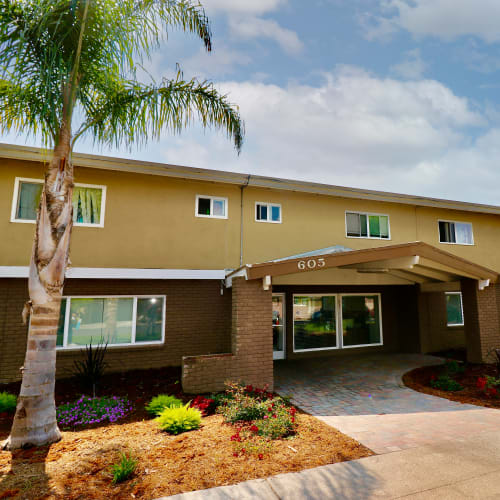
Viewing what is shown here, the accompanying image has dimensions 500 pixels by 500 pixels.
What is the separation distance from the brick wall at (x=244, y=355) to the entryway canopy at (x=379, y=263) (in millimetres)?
438

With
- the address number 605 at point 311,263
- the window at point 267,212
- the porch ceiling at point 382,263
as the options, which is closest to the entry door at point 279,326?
the window at point 267,212

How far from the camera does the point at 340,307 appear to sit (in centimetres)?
1325

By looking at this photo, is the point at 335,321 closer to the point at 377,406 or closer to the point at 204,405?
the point at 377,406

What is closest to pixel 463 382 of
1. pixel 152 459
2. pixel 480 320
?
pixel 480 320

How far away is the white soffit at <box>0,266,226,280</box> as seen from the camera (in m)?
8.41

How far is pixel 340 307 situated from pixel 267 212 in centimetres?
519

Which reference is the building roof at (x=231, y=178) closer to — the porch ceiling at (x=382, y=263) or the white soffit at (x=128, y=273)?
the white soffit at (x=128, y=273)

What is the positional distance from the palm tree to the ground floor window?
8470mm

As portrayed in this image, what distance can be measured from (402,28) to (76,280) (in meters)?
11.4

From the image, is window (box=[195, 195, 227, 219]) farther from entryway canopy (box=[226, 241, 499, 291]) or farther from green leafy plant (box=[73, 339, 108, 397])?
green leafy plant (box=[73, 339, 108, 397])

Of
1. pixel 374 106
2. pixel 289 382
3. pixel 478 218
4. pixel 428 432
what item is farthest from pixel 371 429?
pixel 478 218

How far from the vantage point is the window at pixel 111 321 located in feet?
30.3

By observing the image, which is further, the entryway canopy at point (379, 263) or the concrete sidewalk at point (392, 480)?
the entryway canopy at point (379, 263)

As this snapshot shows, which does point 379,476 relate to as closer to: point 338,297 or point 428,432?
point 428,432
